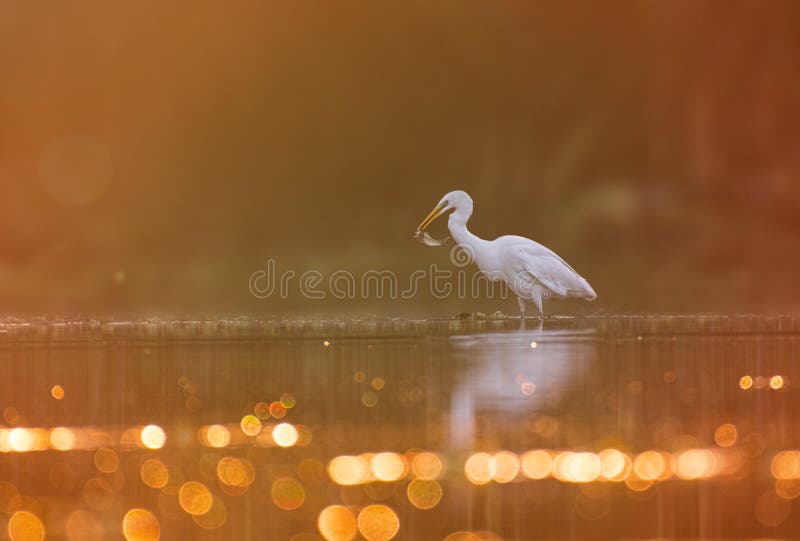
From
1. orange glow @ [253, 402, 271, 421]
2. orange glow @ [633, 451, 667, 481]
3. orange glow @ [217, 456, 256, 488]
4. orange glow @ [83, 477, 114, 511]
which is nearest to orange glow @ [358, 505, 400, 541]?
orange glow @ [217, 456, 256, 488]

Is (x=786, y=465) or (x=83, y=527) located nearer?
(x=83, y=527)

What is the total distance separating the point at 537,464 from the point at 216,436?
1788 millimetres

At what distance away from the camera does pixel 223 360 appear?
10.4m

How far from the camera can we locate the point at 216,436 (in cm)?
566

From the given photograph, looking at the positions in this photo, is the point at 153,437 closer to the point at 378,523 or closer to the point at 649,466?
the point at 378,523

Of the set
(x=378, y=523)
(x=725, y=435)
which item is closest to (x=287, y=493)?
(x=378, y=523)

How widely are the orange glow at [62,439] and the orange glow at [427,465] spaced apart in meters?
1.71

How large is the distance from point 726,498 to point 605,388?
3597mm

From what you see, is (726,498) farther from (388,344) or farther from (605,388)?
(388,344)

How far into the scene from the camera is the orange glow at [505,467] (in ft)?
14.4

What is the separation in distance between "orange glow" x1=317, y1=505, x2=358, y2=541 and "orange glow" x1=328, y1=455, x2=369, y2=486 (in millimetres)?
488

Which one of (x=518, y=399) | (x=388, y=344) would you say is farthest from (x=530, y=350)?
(x=518, y=399)

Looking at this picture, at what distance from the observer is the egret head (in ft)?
58.5

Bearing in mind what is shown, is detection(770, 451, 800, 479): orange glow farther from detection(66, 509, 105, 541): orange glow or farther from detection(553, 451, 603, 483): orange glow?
detection(66, 509, 105, 541): orange glow
